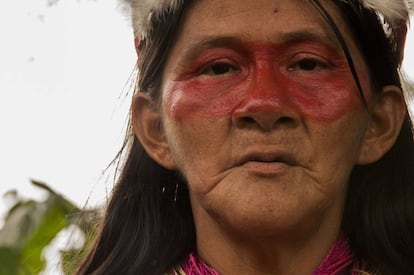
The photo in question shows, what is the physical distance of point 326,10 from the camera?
5824 millimetres

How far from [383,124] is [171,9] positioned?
2.47 ft

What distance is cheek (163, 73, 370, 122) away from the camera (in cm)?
571

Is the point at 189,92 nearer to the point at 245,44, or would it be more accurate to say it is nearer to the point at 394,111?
the point at 245,44

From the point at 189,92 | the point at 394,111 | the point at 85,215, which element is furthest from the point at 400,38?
the point at 85,215

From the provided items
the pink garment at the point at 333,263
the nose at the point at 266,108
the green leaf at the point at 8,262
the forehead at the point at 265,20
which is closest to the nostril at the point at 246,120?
the nose at the point at 266,108

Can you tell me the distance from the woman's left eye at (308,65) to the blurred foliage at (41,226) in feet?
3.24

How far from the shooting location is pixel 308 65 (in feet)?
19.1

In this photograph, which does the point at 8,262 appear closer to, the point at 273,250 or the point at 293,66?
the point at 273,250

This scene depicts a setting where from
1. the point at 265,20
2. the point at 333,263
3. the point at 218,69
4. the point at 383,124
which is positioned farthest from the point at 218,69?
the point at 333,263

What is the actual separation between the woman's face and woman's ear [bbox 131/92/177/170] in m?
0.10

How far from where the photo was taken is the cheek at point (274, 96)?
5.71 m

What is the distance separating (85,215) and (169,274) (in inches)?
21.2

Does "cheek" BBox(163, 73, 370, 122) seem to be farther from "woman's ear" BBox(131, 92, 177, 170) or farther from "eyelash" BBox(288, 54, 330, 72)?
"woman's ear" BBox(131, 92, 177, 170)

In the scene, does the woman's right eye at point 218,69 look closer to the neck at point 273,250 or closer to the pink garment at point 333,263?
the neck at point 273,250
